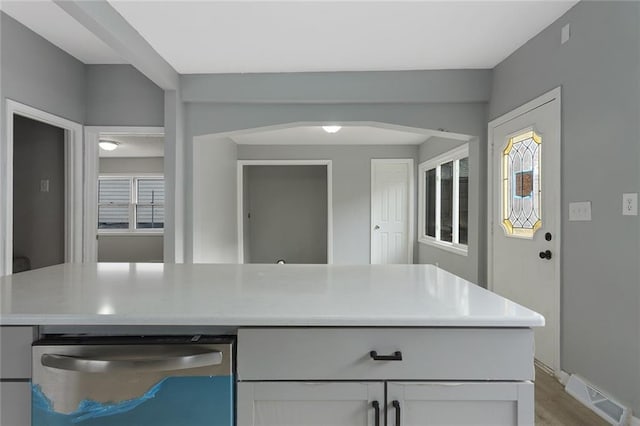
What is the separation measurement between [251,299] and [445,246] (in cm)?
432

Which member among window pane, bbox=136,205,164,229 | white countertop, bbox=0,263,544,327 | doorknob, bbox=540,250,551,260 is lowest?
doorknob, bbox=540,250,551,260

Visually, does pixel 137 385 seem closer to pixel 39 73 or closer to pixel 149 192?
pixel 39 73

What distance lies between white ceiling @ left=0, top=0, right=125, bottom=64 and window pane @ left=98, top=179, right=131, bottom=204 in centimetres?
461

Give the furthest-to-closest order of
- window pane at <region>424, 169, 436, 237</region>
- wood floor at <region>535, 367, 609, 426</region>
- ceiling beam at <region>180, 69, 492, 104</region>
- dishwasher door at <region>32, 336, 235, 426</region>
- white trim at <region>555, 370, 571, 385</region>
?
window pane at <region>424, 169, 436, 237</region>
ceiling beam at <region>180, 69, 492, 104</region>
white trim at <region>555, 370, 571, 385</region>
wood floor at <region>535, 367, 609, 426</region>
dishwasher door at <region>32, 336, 235, 426</region>

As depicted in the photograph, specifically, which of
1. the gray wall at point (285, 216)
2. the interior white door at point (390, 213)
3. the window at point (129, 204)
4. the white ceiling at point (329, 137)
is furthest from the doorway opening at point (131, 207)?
the interior white door at point (390, 213)

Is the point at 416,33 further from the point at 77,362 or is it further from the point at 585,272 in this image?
the point at 77,362

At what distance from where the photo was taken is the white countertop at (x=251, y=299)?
0.96 m

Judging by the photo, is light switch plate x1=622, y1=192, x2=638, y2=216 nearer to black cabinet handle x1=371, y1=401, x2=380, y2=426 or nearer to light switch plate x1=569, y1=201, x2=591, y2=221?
light switch plate x1=569, y1=201, x2=591, y2=221

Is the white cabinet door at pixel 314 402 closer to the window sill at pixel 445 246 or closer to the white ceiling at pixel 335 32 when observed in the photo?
the white ceiling at pixel 335 32

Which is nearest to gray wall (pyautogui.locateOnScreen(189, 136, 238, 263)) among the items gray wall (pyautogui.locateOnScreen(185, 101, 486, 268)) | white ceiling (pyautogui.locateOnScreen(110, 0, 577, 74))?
gray wall (pyautogui.locateOnScreen(185, 101, 486, 268))

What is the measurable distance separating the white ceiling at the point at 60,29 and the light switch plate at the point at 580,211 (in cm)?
382

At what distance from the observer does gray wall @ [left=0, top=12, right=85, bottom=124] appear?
2717mm

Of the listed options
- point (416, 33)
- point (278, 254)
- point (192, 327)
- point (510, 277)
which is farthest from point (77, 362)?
point (278, 254)

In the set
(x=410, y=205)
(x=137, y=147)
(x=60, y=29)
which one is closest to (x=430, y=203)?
(x=410, y=205)
